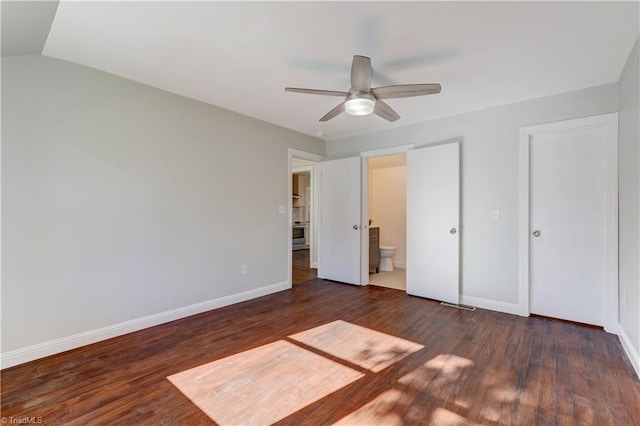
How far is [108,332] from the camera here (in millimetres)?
2711

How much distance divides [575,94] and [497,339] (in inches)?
106

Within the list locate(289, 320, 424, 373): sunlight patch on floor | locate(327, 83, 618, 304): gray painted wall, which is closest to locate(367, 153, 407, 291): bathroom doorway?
locate(327, 83, 618, 304): gray painted wall

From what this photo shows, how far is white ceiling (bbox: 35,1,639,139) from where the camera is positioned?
1.83 meters

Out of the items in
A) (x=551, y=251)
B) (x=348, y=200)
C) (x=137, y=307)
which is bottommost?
(x=137, y=307)

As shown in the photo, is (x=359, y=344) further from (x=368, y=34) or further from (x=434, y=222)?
(x=368, y=34)

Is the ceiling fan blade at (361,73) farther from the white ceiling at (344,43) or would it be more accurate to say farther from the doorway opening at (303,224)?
the doorway opening at (303,224)

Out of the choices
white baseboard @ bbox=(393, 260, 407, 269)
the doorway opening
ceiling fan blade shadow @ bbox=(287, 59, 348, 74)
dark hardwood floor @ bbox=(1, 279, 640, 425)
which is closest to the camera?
dark hardwood floor @ bbox=(1, 279, 640, 425)

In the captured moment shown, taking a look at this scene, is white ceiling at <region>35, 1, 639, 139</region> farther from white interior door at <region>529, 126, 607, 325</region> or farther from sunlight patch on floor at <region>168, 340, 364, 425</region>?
sunlight patch on floor at <region>168, 340, 364, 425</region>

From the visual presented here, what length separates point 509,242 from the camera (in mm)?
3414

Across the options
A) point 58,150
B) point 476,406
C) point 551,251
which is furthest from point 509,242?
point 58,150

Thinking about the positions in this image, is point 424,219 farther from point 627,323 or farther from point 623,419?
point 623,419

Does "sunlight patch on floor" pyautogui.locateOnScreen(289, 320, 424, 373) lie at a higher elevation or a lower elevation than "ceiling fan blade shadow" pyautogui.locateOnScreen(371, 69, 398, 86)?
lower

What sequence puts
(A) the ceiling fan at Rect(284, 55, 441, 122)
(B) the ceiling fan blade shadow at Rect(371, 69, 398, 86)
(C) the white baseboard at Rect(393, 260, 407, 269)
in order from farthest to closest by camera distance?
(C) the white baseboard at Rect(393, 260, 407, 269), (B) the ceiling fan blade shadow at Rect(371, 69, 398, 86), (A) the ceiling fan at Rect(284, 55, 441, 122)

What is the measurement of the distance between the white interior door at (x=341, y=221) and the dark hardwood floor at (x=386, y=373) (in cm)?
152
